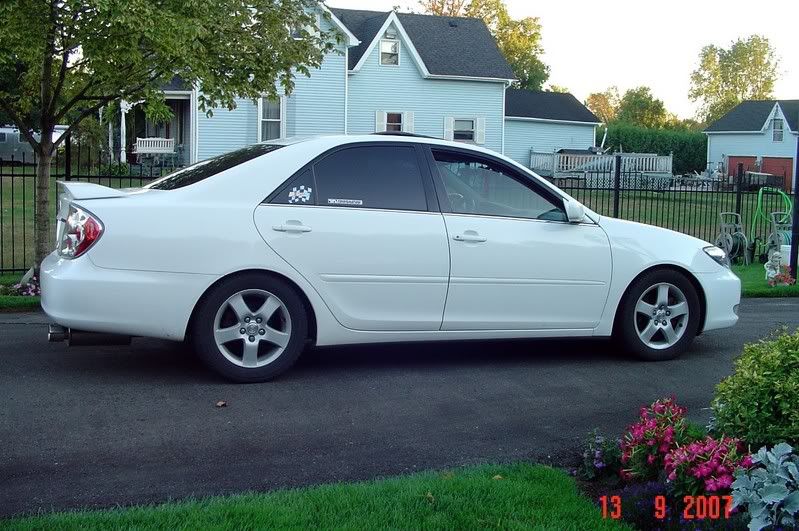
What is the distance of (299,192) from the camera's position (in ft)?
22.6

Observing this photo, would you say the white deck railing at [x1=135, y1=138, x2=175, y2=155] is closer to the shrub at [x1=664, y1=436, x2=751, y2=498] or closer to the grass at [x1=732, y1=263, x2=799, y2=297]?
the grass at [x1=732, y1=263, x2=799, y2=297]

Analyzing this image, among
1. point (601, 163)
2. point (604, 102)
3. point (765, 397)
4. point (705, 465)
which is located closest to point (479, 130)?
point (601, 163)

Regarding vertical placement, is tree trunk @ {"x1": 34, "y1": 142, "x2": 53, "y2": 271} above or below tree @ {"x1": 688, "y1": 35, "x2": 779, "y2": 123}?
below

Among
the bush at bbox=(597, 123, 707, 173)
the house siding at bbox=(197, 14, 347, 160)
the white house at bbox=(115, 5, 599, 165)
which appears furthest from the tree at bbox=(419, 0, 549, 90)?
the house siding at bbox=(197, 14, 347, 160)

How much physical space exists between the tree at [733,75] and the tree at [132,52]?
81.9 meters

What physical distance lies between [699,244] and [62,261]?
4847 millimetres

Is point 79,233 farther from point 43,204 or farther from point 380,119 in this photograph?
point 380,119

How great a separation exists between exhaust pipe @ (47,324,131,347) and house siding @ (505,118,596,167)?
41765 mm

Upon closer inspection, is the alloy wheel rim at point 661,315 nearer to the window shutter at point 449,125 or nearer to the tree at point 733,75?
the window shutter at point 449,125

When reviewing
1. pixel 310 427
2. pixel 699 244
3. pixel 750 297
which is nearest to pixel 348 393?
pixel 310 427

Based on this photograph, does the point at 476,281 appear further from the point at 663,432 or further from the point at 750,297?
the point at 750,297

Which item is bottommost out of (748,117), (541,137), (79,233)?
(79,233)

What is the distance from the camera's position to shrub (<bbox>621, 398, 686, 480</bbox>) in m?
4.38

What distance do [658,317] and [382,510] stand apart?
4.25 m
